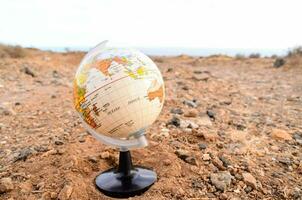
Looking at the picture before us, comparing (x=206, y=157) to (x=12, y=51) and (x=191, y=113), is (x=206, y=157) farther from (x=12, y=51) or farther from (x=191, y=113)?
(x=12, y=51)

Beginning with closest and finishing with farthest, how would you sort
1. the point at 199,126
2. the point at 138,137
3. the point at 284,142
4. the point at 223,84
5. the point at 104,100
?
1. the point at 104,100
2. the point at 138,137
3. the point at 284,142
4. the point at 199,126
5. the point at 223,84

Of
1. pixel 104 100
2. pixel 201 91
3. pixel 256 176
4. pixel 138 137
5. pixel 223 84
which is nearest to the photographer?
pixel 104 100

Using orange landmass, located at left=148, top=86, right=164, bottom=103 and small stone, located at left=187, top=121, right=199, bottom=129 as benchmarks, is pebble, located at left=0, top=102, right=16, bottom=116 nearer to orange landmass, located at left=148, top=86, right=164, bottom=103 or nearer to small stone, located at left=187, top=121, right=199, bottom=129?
small stone, located at left=187, top=121, right=199, bottom=129

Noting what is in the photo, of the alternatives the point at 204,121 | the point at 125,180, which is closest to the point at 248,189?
the point at 125,180

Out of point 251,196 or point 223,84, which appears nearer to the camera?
point 251,196

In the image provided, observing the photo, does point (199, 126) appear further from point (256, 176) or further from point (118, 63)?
point (118, 63)

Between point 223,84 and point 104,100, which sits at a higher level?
point 104,100

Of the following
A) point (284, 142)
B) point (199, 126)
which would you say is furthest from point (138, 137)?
point (284, 142)
